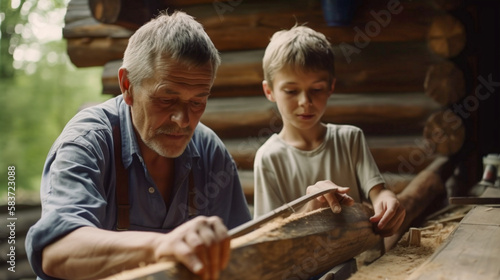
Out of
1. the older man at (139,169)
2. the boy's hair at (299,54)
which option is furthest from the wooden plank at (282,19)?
the older man at (139,169)

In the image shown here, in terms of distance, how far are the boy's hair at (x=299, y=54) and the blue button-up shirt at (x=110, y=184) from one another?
1.85 feet

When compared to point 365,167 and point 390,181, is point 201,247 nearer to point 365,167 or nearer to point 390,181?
point 365,167

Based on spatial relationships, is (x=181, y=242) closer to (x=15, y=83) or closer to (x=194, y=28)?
(x=194, y=28)

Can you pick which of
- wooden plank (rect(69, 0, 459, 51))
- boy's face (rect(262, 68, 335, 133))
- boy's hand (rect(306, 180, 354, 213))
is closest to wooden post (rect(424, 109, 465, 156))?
wooden plank (rect(69, 0, 459, 51))

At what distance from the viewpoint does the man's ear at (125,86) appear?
2.13m

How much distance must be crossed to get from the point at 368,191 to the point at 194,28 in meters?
1.22

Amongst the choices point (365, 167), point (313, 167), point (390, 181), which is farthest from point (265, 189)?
point (390, 181)

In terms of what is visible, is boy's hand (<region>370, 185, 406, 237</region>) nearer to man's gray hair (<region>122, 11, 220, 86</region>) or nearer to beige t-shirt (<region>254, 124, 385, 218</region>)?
beige t-shirt (<region>254, 124, 385, 218</region>)

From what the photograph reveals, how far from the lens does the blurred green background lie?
12477 millimetres

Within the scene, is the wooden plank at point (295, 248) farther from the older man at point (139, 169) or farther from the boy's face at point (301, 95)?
the boy's face at point (301, 95)

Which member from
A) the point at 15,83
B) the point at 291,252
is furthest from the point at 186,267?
the point at 15,83

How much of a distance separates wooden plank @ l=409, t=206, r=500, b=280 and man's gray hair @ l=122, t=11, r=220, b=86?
1.16 metres

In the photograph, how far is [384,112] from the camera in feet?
14.2

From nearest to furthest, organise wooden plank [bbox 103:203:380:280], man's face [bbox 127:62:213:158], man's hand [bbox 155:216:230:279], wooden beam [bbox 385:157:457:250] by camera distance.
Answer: man's hand [bbox 155:216:230:279] < wooden plank [bbox 103:203:380:280] < man's face [bbox 127:62:213:158] < wooden beam [bbox 385:157:457:250]
